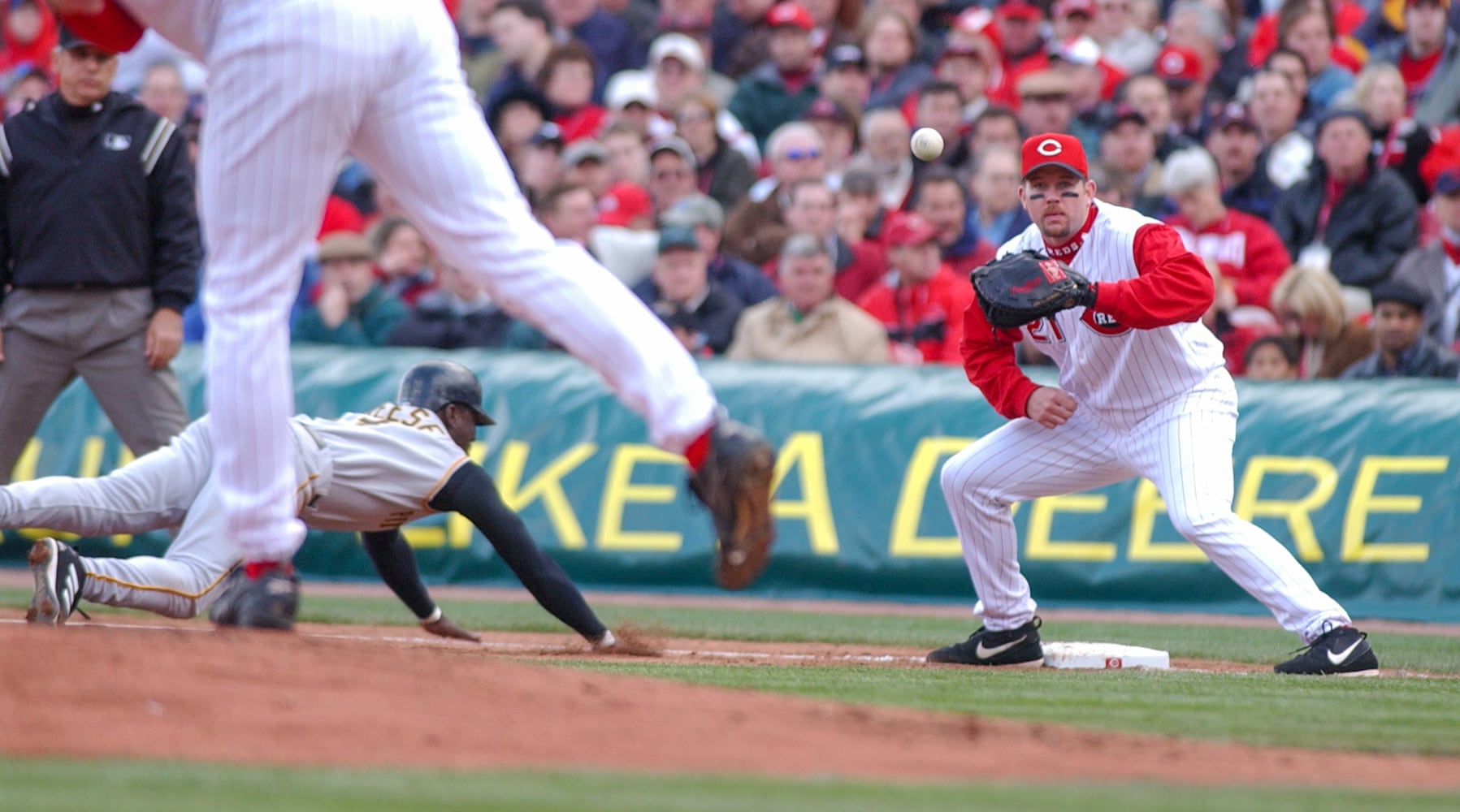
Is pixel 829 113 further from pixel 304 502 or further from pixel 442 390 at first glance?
pixel 304 502

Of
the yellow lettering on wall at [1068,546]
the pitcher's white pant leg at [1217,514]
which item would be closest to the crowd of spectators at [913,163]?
the yellow lettering on wall at [1068,546]

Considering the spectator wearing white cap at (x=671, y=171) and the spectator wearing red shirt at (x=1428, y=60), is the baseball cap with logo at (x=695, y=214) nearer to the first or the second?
the spectator wearing white cap at (x=671, y=171)

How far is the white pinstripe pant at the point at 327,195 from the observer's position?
4074mm

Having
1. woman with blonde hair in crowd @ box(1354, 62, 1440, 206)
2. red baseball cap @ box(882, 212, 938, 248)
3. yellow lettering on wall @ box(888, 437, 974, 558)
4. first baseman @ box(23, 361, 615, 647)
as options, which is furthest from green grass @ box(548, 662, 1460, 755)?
woman with blonde hair in crowd @ box(1354, 62, 1440, 206)

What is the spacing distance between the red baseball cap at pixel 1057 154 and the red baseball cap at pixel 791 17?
7.39 m

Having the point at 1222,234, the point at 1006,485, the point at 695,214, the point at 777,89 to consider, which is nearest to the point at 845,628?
the point at 1006,485

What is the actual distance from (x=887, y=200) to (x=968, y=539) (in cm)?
598

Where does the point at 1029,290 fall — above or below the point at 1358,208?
above

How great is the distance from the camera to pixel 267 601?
15.1 feet

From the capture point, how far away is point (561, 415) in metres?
10.5

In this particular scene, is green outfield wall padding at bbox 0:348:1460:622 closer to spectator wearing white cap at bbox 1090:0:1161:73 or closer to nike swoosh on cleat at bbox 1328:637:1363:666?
nike swoosh on cleat at bbox 1328:637:1363:666

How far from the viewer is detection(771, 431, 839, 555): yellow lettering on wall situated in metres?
9.95

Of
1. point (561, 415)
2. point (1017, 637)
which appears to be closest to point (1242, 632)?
point (1017, 637)

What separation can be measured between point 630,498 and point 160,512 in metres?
4.00
